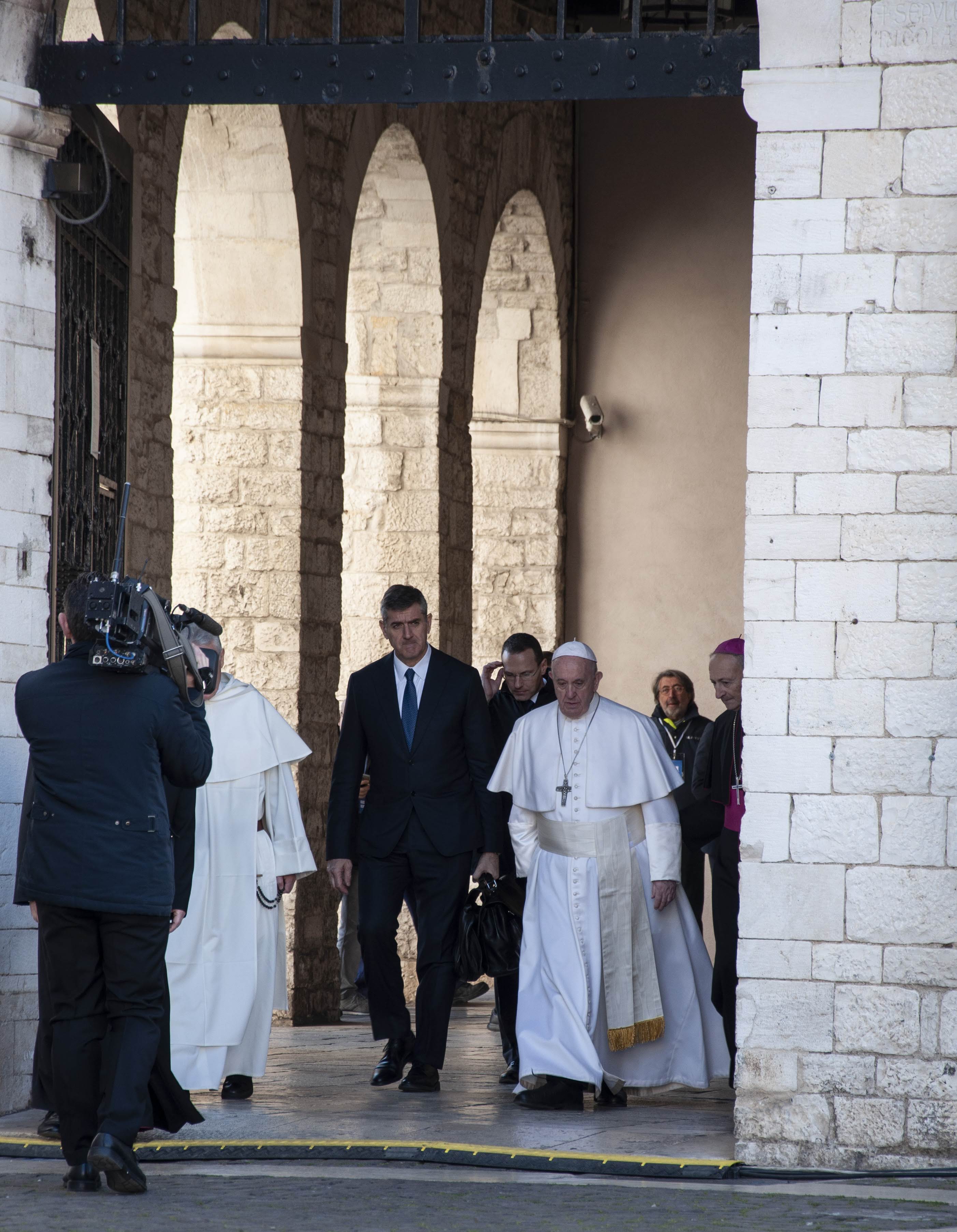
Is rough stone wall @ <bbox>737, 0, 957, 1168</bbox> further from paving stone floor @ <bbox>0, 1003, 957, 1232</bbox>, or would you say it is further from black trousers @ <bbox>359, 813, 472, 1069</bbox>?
black trousers @ <bbox>359, 813, 472, 1069</bbox>

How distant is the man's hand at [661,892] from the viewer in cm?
670

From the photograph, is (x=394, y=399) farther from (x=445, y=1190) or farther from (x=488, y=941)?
(x=445, y=1190)

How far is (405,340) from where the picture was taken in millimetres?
10641

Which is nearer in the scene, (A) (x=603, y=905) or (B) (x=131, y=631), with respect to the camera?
(B) (x=131, y=631)

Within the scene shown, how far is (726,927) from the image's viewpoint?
23.6ft

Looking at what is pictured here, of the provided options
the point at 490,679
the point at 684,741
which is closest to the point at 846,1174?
the point at 490,679

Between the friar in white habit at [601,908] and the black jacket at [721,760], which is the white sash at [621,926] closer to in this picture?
the friar in white habit at [601,908]

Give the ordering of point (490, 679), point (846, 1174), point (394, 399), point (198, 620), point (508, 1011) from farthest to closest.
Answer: point (394, 399) → point (490, 679) → point (508, 1011) → point (198, 620) → point (846, 1174)

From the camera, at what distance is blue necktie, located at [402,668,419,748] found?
716cm

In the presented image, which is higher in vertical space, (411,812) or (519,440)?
(519,440)

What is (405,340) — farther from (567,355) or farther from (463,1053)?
(463,1053)

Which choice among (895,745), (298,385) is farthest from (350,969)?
(895,745)

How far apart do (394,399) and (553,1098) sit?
198 inches

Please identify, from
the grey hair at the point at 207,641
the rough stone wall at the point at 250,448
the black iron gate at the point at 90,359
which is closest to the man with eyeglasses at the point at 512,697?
the grey hair at the point at 207,641
